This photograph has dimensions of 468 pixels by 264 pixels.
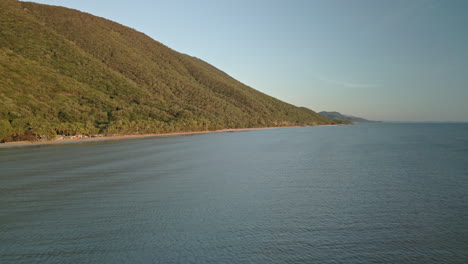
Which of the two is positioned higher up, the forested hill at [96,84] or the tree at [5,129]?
the forested hill at [96,84]

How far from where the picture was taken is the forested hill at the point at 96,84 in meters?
65.2

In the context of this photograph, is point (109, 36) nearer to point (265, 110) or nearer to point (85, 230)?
point (265, 110)

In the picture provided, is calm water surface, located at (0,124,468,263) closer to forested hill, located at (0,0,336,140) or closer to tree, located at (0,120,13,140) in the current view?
tree, located at (0,120,13,140)

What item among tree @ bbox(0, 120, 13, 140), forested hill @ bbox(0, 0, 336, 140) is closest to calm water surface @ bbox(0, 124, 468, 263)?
tree @ bbox(0, 120, 13, 140)

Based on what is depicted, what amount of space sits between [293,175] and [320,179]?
79.6 inches

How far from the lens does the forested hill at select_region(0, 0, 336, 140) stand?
6519 centimetres

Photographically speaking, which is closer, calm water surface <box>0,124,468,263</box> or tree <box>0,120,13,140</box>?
calm water surface <box>0,124,468,263</box>

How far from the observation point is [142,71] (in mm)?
124625

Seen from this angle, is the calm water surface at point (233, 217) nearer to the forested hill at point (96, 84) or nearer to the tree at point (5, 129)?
the tree at point (5, 129)

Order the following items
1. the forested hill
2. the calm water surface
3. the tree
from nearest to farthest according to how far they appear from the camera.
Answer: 1. the calm water surface
2. the tree
3. the forested hill

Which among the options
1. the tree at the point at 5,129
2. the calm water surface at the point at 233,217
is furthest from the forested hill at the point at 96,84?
the calm water surface at the point at 233,217

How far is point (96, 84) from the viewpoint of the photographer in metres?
96.1

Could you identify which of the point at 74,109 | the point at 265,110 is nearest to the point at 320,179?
the point at 74,109

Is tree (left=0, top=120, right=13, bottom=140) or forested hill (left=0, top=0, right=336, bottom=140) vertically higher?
forested hill (left=0, top=0, right=336, bottom=140)
